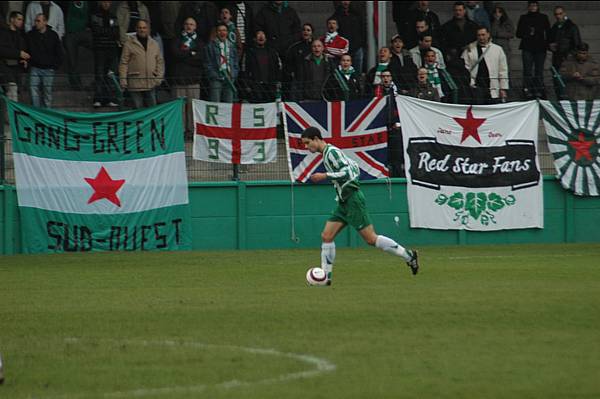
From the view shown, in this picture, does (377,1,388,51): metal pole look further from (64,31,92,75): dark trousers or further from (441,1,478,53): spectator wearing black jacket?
(64,31,92,75): dark trousers

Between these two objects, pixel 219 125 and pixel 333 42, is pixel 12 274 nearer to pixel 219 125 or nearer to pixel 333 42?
pixel 219 125

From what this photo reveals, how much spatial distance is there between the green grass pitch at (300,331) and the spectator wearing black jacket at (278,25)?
703 cm

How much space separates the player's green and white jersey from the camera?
584 inches

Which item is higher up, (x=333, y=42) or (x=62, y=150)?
(x=333, y=42)

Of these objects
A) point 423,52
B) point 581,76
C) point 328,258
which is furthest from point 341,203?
point 581,76

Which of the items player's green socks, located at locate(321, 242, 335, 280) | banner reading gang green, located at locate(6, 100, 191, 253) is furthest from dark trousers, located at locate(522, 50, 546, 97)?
player's green socks, located at locate(321, 242, 335, 280)

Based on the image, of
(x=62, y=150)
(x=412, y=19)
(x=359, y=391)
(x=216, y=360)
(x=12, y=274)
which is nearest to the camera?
(x=359, y=391)

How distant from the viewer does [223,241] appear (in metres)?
21.2

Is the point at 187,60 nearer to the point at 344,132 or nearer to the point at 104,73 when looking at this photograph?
the point at 104,73

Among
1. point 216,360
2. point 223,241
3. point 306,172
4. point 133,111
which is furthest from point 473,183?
point 216,360

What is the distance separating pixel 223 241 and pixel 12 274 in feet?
17.4

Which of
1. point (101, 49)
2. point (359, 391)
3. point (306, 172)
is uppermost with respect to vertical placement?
point (101, 49)

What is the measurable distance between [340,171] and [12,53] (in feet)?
27.5

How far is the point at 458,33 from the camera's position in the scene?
23.9 m
